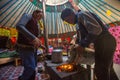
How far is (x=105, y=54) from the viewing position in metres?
1.25

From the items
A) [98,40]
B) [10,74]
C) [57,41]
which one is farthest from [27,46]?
[57,41]

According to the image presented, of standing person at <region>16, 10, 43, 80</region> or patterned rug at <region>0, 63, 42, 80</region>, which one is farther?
patterned rug at <region>0, 63, 42, 80</region>

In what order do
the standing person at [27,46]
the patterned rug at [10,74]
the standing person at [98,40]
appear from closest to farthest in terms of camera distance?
1. the standing person at [98,40]
2. the standing person at [27,46]
3. the patterned rug at [10,74]

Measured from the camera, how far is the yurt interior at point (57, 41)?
1.26m

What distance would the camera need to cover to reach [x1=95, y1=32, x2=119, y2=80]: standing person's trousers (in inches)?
48.6

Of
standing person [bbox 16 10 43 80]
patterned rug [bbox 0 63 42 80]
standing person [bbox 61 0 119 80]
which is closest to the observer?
standing person [bbox 61 0 119 80]

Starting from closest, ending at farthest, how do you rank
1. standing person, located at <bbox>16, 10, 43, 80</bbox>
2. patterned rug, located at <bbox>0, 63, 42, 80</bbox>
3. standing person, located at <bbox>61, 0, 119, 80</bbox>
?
standing person, located at <bbox>61, 0, 119, 80</bbox>
standing person, located at <bbox>16, 10, 43, 80</bbox>
patterned rug, located at <bbox>0, 63, 42, 80</bbox>

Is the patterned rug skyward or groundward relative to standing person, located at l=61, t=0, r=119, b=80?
groundward

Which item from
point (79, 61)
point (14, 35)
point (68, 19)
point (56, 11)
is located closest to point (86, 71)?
point (79, 61)

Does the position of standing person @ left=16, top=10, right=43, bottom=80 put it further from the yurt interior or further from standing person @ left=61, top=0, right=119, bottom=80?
standing person @ left=61, top=0, right=119, bottom=80

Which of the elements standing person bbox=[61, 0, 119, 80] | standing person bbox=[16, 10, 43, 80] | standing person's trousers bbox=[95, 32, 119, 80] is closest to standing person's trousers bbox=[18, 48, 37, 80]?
standing person bbox=[16, 10, 43, 80]

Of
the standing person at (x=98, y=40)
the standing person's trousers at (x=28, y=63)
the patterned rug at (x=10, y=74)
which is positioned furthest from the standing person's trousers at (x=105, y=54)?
the patterned rug at (x=10, y=74)

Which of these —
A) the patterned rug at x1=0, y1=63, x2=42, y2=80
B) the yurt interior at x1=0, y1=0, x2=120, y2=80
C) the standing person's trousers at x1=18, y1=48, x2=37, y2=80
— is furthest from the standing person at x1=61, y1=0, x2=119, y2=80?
the patterned rug at x1=0, y1=63, x2=42, y2=80

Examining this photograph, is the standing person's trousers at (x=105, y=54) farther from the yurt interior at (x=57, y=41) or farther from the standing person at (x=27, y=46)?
the standing person at (x=27, y=46)
